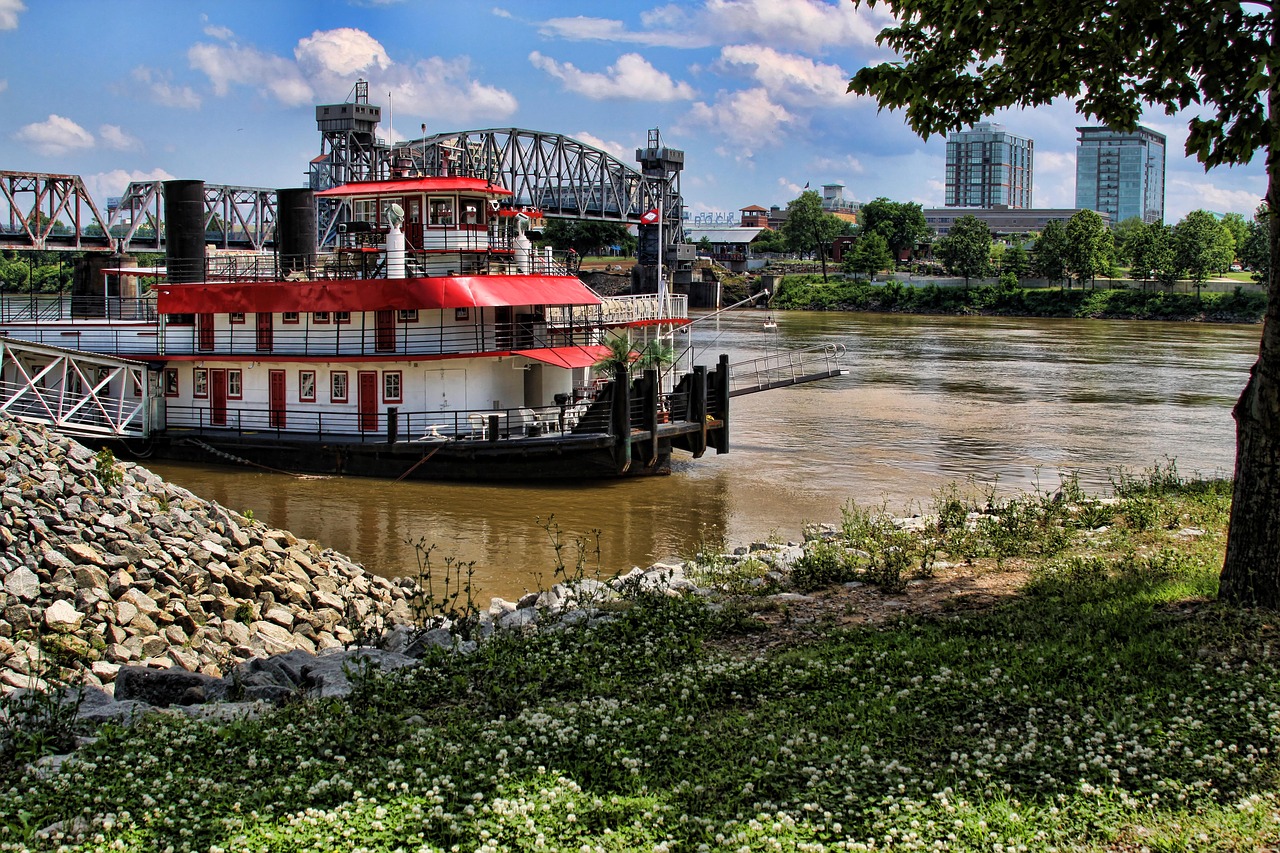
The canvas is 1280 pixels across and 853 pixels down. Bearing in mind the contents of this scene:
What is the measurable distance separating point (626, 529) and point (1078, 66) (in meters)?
13.2

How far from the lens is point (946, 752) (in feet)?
25.2

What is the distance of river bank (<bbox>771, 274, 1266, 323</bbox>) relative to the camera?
9306cm

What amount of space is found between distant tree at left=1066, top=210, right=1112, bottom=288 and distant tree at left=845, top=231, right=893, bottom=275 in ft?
83.2

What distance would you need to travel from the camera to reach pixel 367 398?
1088 inches

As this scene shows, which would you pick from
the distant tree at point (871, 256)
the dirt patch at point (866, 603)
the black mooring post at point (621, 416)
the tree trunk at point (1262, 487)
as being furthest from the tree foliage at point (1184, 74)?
the distant tree at point (871, 256)

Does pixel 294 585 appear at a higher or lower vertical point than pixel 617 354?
lower

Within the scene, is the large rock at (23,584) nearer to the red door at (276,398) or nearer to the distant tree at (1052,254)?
the red door at (276,398)

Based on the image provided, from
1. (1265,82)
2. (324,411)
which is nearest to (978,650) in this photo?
(1265,82)

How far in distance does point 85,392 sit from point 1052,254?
316 ft

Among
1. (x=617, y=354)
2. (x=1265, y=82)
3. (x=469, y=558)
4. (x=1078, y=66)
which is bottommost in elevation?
(x=469, y=558)

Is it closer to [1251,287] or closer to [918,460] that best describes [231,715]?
[918,460]

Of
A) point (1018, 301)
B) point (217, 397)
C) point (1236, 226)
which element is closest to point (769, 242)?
point (1236, 226)

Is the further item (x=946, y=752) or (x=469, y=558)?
(x=469, y=558)

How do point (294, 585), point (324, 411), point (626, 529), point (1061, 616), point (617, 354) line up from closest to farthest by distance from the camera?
point (1061, 616)
point (294, 585)
point (626, 529)
point (617, 354)
point (324, 411)
